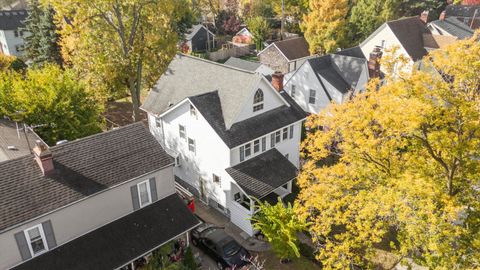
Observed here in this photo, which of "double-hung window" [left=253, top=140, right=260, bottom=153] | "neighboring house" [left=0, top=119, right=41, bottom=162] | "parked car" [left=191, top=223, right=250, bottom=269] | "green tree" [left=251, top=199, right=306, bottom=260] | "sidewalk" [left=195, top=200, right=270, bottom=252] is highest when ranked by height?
"neighboring house" [left=0, top=119, right=41, bottom=162]

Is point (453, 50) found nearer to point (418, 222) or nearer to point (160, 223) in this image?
point (418, 222)

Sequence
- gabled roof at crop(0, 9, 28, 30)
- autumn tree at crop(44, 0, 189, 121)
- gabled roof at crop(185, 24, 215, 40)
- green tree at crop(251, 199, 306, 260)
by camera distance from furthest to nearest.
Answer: gabled roof at crop(185, 24, 215, 40) < gabled roof at crop(0, 9, 28, 30) < autumn tree at crop(44, 0, 189, 121) < green tree at crop(251, 199, 306, 260)

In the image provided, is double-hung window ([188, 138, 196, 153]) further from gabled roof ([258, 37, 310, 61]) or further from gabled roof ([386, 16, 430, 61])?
gabled roof ([386, 16, 430, 61])

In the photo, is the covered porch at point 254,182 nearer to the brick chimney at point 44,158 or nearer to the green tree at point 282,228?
the green tree at point 282,228

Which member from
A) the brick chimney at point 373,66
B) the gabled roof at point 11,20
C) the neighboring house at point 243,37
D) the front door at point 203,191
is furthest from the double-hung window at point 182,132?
the neighboring house at point 243,37

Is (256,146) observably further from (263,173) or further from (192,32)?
(192,32)

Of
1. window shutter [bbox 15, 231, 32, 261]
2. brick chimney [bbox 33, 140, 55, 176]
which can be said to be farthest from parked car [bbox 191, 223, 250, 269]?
brick chimney [bbox 33, 140, 55, 176]

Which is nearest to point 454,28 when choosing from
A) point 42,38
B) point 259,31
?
point 259,31
